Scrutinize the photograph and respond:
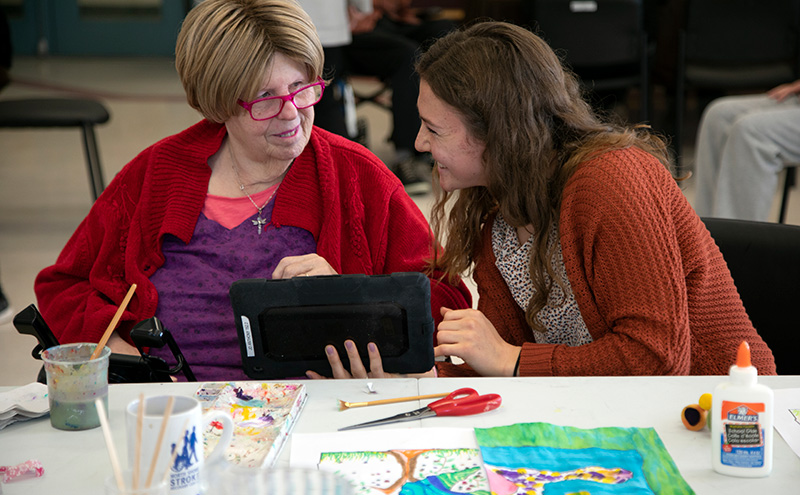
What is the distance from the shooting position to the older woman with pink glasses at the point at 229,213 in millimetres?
1649

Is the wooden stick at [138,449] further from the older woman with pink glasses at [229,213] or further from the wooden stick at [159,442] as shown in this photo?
the older woman with pink glasses at [229,213]

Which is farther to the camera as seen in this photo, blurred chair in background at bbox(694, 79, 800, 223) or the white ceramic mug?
blurred chair in background at bbox(694, 79, 800, 223)

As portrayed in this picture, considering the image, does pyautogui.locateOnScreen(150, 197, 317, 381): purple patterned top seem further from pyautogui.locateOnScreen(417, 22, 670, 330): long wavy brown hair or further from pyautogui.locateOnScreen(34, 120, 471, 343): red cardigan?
pyautogui.locateOnScreen(417, 22, 670, 330): long wavy brown hair

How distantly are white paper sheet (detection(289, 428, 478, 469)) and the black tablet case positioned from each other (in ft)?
0.68

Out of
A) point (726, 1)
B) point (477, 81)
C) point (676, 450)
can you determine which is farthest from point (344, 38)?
point (676, 450)

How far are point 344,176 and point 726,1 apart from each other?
141 inches

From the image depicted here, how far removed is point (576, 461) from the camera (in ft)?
3.43

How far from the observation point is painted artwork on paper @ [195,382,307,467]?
1.07m

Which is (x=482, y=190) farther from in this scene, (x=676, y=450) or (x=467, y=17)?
(x=467, y=17)

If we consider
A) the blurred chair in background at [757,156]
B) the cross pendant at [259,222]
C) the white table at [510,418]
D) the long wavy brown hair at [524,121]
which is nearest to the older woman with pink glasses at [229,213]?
the cross pendant at [259,222]

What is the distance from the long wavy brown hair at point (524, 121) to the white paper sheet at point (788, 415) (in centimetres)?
43

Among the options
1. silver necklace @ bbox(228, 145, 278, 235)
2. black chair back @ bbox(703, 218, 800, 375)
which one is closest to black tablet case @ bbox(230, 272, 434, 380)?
silver necklace @ bbox(228, 145, 278, 235)

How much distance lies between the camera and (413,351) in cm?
131

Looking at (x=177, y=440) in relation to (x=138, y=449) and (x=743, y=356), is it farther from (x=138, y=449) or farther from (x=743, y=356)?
(x=743, y=356)
